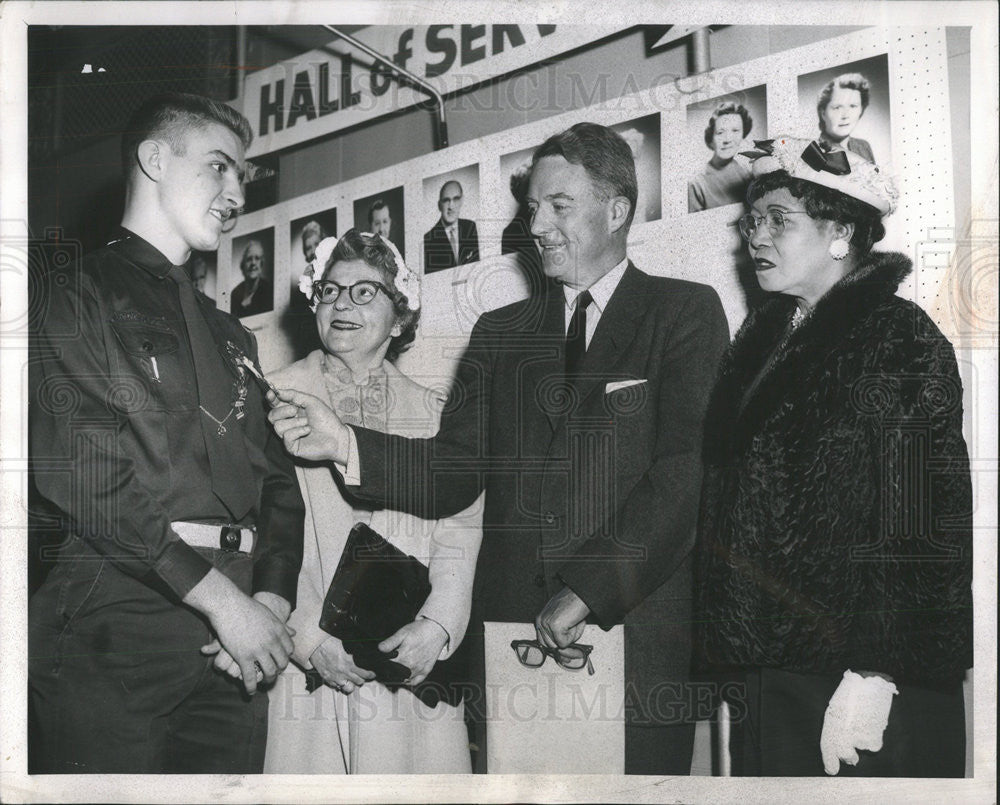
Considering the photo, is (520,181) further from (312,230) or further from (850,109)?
(850,109)

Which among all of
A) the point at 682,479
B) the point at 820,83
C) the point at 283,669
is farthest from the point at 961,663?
the point at 283,669

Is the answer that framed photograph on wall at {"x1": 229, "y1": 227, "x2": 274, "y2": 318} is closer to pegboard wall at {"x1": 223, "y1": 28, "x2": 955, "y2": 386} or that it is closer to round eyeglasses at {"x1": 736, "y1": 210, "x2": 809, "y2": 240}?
pegboard wall at {"x1": 223, "y1": 28, "x2": 955, "y2": 386}

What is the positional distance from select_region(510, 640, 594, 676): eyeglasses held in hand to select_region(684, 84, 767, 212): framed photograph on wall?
1.27 m

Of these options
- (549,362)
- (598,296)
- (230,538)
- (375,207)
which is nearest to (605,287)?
(598,296)

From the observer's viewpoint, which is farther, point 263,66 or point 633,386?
point 263,66

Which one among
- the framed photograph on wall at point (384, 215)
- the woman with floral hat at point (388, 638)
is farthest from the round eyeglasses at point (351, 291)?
the framed photograph on wall at point (384, 215)

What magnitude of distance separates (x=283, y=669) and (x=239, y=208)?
4.31ft

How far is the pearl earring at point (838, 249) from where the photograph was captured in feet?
9.05

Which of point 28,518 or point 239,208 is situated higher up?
point 239,208

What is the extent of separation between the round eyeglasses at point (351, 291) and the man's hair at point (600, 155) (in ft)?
1.88

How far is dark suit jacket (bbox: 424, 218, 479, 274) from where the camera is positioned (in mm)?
2844

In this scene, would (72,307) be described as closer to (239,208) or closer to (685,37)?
(239,208)

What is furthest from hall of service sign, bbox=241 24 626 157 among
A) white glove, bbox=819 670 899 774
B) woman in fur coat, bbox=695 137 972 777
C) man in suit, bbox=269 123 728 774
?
white glove, bbox=819 670 899 774

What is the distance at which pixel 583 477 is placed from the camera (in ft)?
8.93
